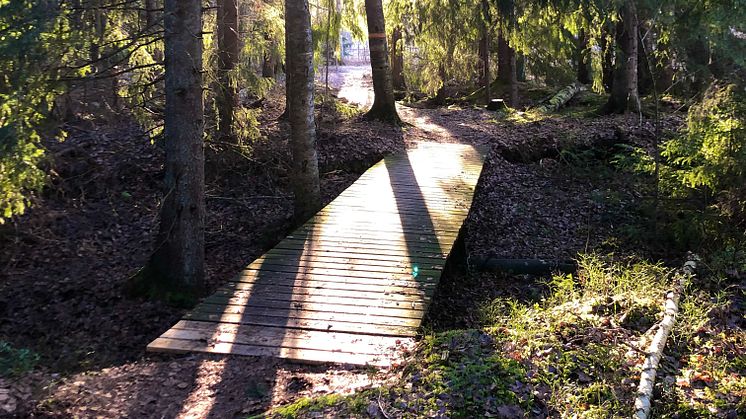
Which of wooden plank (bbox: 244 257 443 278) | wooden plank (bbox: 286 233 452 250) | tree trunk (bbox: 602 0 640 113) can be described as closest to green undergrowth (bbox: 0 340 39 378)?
wooden plank (bbox: 244 257 443 278)

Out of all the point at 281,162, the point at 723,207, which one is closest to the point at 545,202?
the point at 723,207

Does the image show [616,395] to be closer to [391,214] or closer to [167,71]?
[391,214]

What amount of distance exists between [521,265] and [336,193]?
4247mm

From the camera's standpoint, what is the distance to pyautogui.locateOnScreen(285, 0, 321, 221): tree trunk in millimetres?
8680

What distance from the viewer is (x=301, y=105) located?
29.5 ft

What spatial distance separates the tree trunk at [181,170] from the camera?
679 cm

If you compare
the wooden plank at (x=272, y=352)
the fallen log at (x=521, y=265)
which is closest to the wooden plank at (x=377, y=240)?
the fallen log at (x=521, y=265)

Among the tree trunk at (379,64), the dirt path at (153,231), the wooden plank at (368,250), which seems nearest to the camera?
the dirt path at (153,231)

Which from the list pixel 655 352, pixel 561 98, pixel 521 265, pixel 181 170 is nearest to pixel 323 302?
pixel 181 170

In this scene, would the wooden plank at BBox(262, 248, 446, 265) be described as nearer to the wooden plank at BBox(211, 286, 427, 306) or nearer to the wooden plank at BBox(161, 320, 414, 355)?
the wooden plank at BBox(211, 286, 427, 306)

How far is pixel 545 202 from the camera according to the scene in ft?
35.8

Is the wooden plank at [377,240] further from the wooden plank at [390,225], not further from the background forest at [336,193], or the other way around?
the background forest at [336,193]

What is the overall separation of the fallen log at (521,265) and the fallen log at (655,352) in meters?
2.35

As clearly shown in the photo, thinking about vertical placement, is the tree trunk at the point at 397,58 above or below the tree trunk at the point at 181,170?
above
